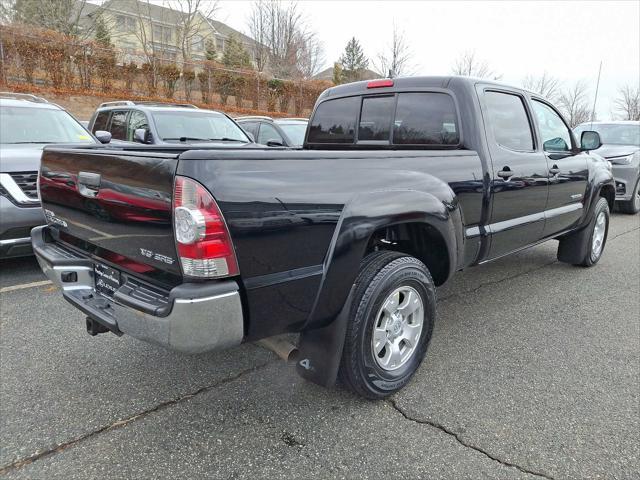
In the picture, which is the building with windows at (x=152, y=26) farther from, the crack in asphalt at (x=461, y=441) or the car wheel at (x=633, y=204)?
the crack in asphalt at (x=461, y=441)

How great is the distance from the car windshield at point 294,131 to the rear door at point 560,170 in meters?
5.82

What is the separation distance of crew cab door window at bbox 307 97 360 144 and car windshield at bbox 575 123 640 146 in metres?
7.68

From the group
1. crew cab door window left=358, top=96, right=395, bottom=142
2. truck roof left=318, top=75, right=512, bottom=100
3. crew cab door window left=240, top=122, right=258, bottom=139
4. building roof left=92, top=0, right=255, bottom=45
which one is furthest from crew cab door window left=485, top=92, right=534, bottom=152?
building roof left=92, top=0, right=255, bottom=45

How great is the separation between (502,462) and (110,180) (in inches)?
90.0

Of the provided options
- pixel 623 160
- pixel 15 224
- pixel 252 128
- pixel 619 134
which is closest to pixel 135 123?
pixel 252 128

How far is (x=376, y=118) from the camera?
383cm

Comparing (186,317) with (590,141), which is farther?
(590,141)

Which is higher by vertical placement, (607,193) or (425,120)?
(425,120)

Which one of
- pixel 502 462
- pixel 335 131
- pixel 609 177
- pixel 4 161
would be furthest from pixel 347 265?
pixel 609 177

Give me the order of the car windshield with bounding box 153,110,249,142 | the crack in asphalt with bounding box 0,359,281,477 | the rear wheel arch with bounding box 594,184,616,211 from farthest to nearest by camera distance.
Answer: the car windshield with bounding box 153,110,249,142, the rear wheel arch with bounding box 594,184,616,211, the crack in asphalt with bounding box 0,359,281,477

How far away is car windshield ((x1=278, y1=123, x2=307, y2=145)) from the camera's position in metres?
9.73

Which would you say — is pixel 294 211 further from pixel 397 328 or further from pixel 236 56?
pixel 236 56

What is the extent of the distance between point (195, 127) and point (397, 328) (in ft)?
18.2

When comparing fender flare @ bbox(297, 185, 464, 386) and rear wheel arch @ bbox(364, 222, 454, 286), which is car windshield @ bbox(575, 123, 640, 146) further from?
fender flare @ bbox(297, 185, 464, 386)
